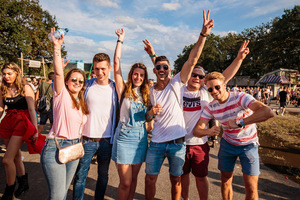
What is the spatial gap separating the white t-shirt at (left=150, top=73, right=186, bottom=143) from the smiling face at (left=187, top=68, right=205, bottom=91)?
302mm

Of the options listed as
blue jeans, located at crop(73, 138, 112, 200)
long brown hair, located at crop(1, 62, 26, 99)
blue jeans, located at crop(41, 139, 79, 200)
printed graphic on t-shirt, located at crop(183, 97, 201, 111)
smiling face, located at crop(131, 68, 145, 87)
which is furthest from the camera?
long brown hair, located at crop(1, 62, 26, 99)

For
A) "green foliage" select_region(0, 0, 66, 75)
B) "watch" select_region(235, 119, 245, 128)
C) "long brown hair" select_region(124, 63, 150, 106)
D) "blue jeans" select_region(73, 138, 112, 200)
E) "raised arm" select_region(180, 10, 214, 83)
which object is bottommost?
"blue jeans" select_region(73, 138, 112, 200)

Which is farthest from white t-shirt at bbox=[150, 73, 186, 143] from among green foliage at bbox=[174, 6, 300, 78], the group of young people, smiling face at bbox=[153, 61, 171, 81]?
green foliage at bbox=[174, 6, 300, 78]

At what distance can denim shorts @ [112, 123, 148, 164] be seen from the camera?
7.95 ft

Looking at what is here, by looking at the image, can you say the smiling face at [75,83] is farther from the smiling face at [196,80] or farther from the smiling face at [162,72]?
the smiling face at [196,80]

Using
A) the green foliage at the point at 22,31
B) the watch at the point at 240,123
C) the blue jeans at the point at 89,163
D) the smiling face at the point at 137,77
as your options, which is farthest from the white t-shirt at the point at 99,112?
the green foliage at the point at 22,31

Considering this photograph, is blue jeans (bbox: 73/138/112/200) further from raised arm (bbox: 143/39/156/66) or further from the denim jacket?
raised arm (bbox: 143/39/156/66)

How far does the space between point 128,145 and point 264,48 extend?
5318 cm

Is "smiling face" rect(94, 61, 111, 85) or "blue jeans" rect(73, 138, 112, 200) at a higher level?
"smiling face" rect(94, 61, 111, 85)

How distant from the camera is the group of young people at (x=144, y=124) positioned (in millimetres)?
2369

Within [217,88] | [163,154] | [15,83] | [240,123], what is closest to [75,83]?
[15,83]

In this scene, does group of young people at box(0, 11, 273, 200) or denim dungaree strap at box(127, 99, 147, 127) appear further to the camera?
denim dungaree strap at box(127, 99, 147, 127)

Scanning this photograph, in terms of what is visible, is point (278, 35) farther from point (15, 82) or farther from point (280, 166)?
point (15, 82)

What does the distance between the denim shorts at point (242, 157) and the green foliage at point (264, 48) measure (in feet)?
152
